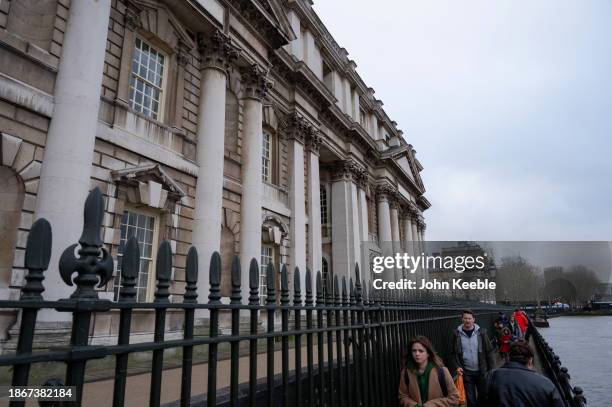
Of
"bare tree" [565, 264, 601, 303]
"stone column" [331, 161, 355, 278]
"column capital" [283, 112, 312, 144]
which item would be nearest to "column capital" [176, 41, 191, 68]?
Result: "column capital" [283, 112, 312, 144]

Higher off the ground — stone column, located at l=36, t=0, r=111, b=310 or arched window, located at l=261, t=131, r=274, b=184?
arched window, located at l=261, t=131, r=274, b=184

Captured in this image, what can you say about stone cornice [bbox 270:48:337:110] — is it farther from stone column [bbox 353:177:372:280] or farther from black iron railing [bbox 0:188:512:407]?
black iron railing [bbox 0:188:512:407]

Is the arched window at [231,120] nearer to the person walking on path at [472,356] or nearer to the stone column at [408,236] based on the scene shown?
the person walking on path at [472,356]

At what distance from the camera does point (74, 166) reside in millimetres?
8023

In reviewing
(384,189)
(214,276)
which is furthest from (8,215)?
(384,189)

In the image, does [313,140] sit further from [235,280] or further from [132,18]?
[235,280]

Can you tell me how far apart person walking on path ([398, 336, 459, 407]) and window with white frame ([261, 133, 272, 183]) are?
519 inches

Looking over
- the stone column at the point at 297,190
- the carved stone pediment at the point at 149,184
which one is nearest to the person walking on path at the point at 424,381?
the carved stone pediment at the point at 149,184

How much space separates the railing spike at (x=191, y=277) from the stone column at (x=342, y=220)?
2057 cm

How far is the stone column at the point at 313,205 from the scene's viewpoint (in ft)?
62.0

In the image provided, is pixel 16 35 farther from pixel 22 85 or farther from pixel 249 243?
pixel 249 243

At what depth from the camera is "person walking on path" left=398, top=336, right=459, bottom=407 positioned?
13.3 feet

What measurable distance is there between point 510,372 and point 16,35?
9.93m

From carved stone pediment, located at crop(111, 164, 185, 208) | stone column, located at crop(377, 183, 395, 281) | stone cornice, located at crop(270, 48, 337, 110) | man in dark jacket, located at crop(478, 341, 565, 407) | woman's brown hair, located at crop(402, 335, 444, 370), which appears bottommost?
man in dark jacket, located at crop(478, 341, 565, 407)
